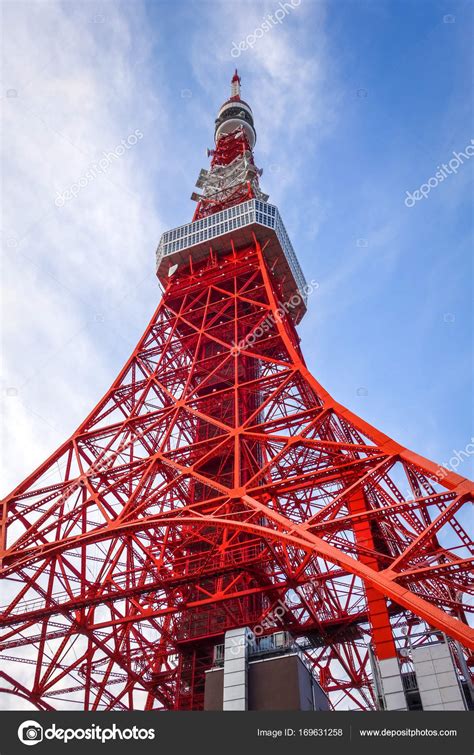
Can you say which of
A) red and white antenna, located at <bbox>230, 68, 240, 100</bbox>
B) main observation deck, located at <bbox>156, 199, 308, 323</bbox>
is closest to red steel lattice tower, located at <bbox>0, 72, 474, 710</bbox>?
main observation deck, located at <bbox>156, 199, 308, 323</bbox>

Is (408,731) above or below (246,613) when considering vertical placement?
below

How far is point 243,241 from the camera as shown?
1248 inches

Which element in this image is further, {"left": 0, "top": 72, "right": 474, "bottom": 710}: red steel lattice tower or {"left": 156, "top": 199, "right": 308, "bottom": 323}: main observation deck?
{"left": 156, "top": 199, "right": 308, "bottom": 323}: main observation deck

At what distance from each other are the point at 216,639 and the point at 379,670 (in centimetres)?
819

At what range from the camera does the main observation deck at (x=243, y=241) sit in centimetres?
3141

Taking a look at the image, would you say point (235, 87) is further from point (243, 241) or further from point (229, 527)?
point (229, 527)

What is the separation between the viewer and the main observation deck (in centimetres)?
3141

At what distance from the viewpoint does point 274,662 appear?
1498cm

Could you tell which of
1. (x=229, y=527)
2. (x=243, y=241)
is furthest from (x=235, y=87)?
(x=229, y=527)

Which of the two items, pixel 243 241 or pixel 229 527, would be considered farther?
pixel 243 241

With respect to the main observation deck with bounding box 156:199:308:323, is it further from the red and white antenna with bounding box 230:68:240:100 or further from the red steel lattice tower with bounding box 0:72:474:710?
the red and white antenna with bounding box 230:68:240:100

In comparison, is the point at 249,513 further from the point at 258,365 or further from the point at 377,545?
the point at 258,365

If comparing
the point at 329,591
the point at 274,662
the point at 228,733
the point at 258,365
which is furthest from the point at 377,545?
the point at 228,733

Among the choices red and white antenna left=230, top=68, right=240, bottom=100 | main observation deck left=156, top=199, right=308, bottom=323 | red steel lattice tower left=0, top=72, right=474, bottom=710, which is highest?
red and white antenna left=230, top=68, right=240, bottom=100
